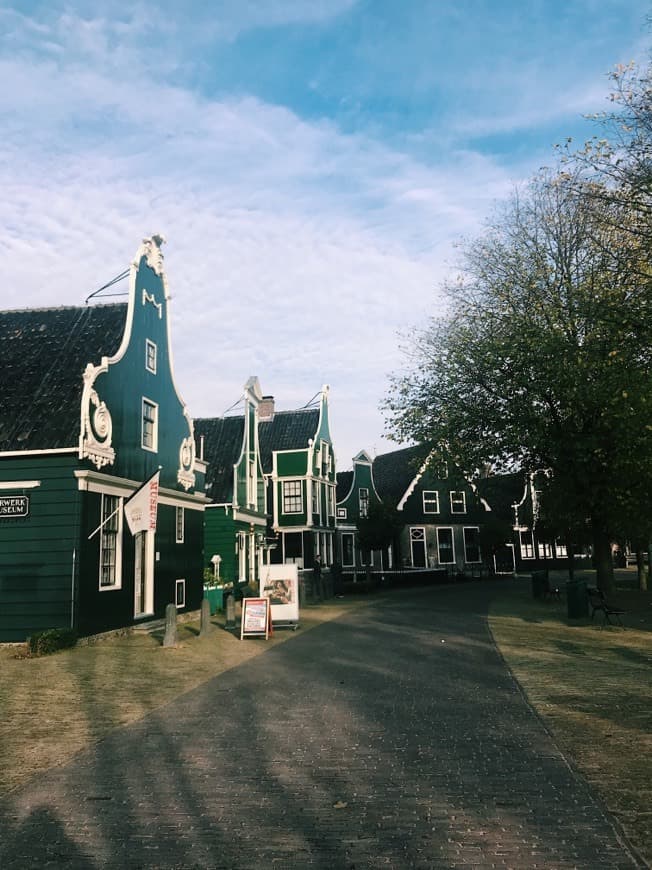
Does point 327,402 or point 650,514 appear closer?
point 650,514

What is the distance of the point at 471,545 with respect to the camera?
2325 inches

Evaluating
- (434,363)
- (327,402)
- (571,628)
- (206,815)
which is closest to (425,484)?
(327,402)

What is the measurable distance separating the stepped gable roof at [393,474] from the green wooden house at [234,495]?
2234 cm

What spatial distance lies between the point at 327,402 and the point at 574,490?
25.4 m

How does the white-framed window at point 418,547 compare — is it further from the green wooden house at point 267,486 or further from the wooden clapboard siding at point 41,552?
the wooden clapboard siding at point 41,552

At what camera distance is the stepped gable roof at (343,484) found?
57281 millimetres

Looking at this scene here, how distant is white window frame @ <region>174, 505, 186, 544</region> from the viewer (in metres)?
23.9

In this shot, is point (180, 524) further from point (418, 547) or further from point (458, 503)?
point (458, 503)

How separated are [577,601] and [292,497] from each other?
24719 mm

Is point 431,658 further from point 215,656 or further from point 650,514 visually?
point 650,514

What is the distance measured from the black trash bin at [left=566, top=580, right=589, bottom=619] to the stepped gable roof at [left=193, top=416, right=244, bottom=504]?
16404 mm

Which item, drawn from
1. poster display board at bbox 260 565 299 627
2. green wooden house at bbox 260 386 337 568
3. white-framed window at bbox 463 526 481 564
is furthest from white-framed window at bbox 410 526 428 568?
poster display board at bbox 260 565 299 627

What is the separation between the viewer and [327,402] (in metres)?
48.6

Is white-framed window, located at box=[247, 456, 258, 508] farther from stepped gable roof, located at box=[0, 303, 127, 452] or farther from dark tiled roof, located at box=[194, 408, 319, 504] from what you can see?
stepped gable roof, located at box=[0, 303, 127, 452]
